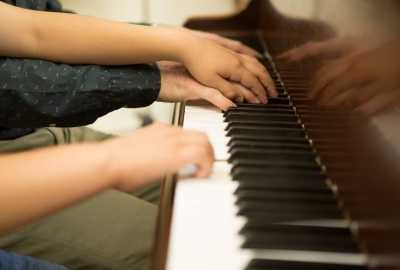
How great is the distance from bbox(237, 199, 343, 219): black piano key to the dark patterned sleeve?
0.41 metres

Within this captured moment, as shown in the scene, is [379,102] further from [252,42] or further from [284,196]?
[252,42]

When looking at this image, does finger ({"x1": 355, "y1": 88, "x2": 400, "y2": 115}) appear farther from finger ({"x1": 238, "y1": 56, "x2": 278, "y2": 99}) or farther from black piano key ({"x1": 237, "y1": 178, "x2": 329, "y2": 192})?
finger ({"x1": 238, "y1": 56, "x2": 278, "y2": 99})

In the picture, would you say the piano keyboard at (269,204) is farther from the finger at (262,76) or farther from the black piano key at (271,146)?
the finger at (262,76)

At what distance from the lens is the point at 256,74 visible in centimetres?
89

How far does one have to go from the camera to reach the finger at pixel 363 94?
50 centimetres

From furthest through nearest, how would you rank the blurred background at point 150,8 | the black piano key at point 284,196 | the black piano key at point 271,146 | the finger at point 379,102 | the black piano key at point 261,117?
1. the blurred background at point 150,8
2. the black piano key at point 261,117
3. the black piano key at point 271,146
4. the black piano key at point 284,196
5. the finger at point 379,102

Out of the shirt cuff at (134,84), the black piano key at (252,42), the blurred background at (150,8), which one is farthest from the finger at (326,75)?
the blurred background at (150,8)

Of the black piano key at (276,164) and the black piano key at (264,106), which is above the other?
the black piano key at (264,106)

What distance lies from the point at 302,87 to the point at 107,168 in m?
0.42

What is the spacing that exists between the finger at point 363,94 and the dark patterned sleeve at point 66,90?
44 cm

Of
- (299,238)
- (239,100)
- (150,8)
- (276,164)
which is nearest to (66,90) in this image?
(239,100)

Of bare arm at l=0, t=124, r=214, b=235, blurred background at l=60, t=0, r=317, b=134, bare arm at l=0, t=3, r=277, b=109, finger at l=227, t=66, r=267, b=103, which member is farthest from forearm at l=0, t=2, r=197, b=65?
blurred background at l=60, t=0, r=317, b=134

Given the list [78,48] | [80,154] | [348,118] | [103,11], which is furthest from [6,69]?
[103,11]

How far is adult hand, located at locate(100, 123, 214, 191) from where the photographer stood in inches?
21.6
